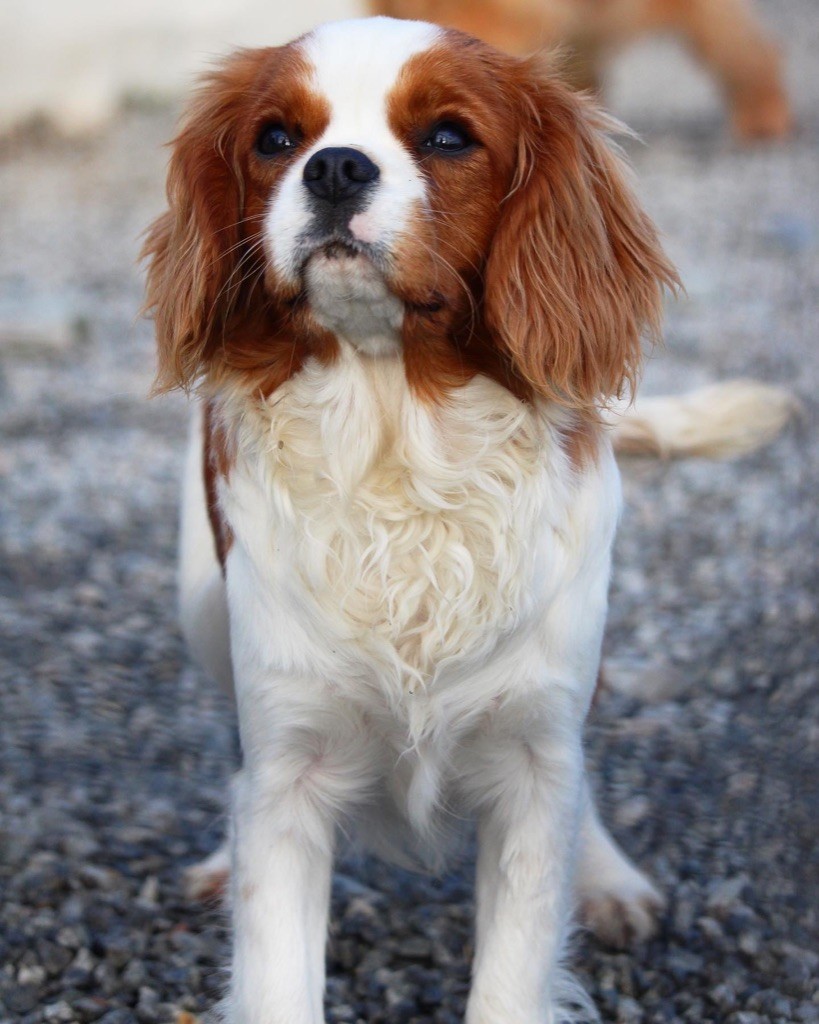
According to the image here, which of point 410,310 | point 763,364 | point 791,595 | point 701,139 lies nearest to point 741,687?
point 791,595

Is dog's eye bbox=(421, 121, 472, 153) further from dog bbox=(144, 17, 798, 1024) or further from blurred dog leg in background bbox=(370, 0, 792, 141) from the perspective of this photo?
blurred dog leg in background bbox=(370, 0, 792, 141)

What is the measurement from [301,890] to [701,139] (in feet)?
29.0

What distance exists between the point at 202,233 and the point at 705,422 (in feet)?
3.94

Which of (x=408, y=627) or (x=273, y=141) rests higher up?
(x=273, y=141)

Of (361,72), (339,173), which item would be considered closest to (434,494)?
(339,173)

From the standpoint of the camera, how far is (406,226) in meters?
1.98

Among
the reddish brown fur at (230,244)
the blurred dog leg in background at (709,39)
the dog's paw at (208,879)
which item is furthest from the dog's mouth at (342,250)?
the blurred dog leg in background at (709,39)

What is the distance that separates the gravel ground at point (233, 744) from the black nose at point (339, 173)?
740 mm

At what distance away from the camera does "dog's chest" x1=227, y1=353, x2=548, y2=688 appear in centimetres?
217

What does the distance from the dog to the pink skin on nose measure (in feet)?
0.40

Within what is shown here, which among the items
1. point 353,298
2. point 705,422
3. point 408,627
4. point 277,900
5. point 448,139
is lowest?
point 277,900

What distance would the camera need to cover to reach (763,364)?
5.89m

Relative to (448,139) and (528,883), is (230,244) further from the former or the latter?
(528,883)

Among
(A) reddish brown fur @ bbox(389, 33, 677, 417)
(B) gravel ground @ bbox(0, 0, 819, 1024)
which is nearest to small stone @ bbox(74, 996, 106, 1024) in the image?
(B) gravel ground @ bbox(0, 0, 819, 1024)
